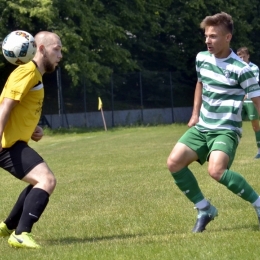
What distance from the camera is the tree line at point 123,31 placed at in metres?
33.9

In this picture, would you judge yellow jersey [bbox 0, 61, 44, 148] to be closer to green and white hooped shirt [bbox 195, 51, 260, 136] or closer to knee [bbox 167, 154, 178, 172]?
knee [bbox 167, 154, 178, 172]

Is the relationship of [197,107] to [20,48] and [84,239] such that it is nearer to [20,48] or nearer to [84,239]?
[84,239]

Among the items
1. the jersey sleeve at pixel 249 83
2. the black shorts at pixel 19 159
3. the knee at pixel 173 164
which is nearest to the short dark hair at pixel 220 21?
the jersey sleeve at pixel 249 83

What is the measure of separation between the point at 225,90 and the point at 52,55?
5.17 ft

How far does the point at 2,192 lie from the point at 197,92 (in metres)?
4.93

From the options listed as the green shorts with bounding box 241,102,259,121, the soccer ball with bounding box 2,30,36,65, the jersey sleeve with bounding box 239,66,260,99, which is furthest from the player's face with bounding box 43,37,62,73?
the green shorts with bounding box 241,102,259,121

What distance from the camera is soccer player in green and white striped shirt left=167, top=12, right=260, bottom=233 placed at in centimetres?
671

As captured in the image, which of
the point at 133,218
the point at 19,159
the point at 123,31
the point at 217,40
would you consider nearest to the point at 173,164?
the point at 217,40

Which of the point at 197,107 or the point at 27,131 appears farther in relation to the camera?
the point at 197,107

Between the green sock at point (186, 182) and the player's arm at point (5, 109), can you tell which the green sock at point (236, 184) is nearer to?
the green sock at point (186, 182)

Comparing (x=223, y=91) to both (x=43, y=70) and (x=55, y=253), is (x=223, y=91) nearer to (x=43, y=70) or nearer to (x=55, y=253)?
(x=43, y=70)

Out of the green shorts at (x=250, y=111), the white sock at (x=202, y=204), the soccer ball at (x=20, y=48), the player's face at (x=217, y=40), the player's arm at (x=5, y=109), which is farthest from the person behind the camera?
the green shorts at (x=250, y=111)

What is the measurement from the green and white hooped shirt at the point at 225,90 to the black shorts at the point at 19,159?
5.17ft

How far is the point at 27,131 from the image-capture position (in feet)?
21.5
